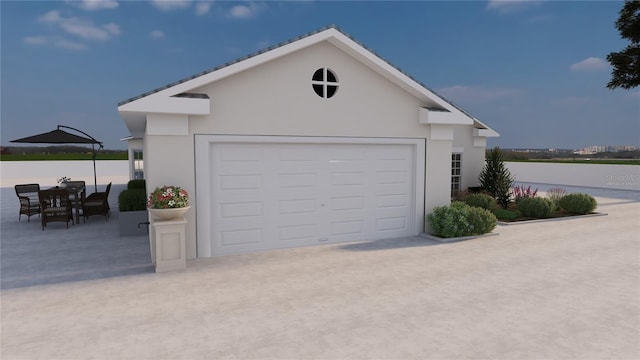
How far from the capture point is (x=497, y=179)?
1667 cm

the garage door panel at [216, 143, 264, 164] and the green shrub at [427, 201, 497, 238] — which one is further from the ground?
the garage door panel at [216, 143, 264, 164]

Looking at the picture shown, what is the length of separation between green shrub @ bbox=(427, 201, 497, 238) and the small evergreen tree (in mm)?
5994

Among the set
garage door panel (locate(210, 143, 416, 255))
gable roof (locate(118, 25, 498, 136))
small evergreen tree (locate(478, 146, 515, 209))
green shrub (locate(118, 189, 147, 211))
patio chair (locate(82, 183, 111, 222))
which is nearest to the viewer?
gable roof (locate(118, 25, 498, 136))

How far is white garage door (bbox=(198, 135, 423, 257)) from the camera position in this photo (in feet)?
28.6

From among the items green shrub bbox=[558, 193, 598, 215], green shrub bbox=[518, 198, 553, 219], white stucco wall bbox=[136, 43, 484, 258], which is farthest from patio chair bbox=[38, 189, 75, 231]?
green shrub bbox=[558, 193, 598, 215]

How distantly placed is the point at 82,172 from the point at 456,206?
3810 centimetres

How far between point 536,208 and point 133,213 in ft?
44.4

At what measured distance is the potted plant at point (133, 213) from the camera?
10820 millimetres

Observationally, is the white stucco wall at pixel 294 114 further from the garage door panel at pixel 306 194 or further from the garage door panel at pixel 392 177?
the garage door panel at pixel 392 177

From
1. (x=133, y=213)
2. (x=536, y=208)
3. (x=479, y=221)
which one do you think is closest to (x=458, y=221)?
(x=479, y=221)

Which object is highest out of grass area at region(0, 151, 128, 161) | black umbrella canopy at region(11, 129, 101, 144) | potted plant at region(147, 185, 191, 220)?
black umbrella canopy at region(11, 129, 101, 144)

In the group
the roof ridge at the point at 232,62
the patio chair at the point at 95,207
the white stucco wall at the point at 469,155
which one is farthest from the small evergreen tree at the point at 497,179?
the patio chair at the point at 95,207

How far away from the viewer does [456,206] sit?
10789 mm

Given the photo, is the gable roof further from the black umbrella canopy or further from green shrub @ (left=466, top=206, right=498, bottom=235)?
the black umbrella canopy
